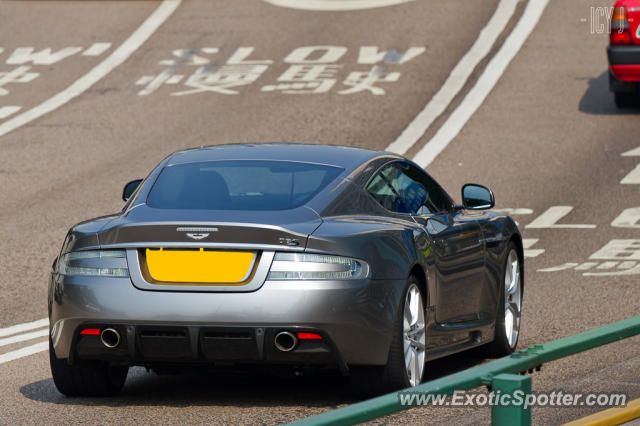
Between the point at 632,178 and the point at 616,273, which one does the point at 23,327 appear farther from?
the point at 632,178

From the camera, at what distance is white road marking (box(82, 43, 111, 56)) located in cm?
2488

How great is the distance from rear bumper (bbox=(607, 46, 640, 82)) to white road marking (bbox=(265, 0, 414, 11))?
28.1ft

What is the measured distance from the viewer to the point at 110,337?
22.5 ft

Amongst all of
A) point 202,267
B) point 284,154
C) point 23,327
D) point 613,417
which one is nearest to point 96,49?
point 23,327

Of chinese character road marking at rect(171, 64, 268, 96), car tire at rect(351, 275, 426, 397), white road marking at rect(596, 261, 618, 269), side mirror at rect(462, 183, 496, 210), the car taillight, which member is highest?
side mirror at rect(462, 183, 496, 210)

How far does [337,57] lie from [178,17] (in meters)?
4.76

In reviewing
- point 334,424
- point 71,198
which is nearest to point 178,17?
point 71,198

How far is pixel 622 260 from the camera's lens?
42.0ft

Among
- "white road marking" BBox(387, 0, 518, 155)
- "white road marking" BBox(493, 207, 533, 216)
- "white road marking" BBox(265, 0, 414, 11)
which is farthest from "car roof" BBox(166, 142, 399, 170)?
"white road marking" BBox(265, 0, 414, 11)

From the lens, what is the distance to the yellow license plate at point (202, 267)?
6.72 meters

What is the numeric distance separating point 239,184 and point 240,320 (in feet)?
3.64

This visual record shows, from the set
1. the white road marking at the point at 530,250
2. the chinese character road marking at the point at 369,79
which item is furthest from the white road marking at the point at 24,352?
the chinese character road marking at the point at 369,79

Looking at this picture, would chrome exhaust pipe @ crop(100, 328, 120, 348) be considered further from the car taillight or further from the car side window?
the car taillight

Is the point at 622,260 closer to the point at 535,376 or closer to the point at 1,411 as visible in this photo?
the point at 535,376
